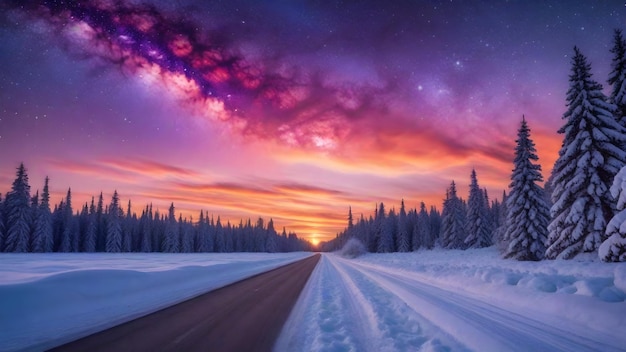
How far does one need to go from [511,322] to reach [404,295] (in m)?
4.84

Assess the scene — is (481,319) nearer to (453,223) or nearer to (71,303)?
(71,303)

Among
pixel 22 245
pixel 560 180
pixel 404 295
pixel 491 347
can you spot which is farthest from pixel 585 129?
pixel 22 245

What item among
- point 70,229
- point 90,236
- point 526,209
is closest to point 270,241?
point 90,236

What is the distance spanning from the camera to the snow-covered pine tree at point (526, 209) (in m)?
25.5

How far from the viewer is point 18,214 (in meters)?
52.1

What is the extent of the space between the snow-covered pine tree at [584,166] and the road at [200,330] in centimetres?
1887

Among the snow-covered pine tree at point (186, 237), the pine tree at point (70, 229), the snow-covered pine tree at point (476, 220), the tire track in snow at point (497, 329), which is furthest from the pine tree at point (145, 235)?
the tire track in snow at point (497, 329)

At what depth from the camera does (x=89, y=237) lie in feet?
230

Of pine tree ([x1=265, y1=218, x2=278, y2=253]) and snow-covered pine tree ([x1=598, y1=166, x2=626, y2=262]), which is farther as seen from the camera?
pine tree ([x1=265, y1=218, x2=278, y2=253])

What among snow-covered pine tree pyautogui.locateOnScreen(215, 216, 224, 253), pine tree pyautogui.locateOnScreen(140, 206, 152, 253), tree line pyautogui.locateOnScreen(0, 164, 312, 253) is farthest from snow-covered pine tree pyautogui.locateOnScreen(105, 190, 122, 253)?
snow-covered pine tree pyautogui.locateOnScreen(215, 216, 224, 253)

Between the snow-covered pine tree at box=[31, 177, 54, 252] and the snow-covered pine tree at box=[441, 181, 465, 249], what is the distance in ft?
242

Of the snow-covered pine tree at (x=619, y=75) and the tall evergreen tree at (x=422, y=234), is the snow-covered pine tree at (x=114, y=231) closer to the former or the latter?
the tall evergreen tree at (x=422, y=234)

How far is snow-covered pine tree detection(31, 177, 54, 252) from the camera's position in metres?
55.8

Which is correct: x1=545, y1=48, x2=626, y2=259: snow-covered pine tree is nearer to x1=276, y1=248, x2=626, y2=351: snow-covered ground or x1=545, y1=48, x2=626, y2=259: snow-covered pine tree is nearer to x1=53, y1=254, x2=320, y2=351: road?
x1=276, y1=248, x2=626, y2=351: snow-covered ground
